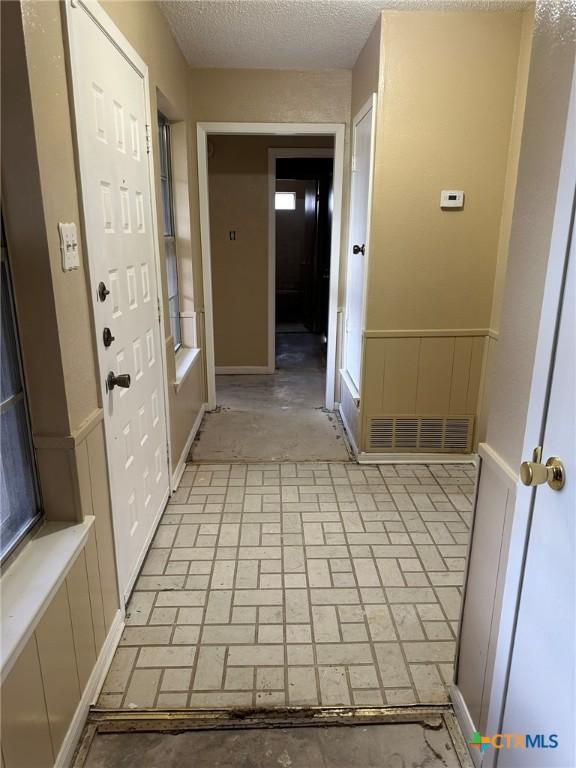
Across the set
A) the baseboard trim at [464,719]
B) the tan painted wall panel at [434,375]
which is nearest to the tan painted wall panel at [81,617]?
the baseboard trim at [464,719]

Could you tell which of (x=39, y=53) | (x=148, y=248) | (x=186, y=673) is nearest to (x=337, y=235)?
(x=148, y=248)

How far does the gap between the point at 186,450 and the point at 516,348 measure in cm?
245

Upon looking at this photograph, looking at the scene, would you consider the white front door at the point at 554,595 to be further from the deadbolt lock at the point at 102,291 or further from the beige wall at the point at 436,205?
the beige wall at the point at 436,205

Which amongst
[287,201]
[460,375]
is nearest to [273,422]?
[460,375]

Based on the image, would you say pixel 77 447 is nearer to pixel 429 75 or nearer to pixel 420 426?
pixel 420 426

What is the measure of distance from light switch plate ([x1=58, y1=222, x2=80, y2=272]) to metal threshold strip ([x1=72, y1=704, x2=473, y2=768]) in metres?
1.32

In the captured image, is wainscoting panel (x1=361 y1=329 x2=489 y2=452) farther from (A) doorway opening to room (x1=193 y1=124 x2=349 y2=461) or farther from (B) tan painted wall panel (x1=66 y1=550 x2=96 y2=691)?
(B) tan painted wall panel (x1=66 y1=550 x2=96 y2=691)

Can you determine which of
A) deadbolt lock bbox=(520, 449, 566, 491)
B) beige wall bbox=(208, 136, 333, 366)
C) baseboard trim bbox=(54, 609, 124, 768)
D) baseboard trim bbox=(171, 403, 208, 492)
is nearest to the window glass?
baseboard trim bbox=(54, 609, 124, 768)

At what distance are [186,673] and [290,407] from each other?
268 centimetres

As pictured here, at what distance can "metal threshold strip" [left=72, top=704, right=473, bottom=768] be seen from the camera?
4.87 ft

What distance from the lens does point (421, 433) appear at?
10.5ft

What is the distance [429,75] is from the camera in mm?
2658

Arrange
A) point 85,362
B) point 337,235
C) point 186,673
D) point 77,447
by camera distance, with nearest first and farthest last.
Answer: point 77,447
point 85,362
point 186,673
point 337,235

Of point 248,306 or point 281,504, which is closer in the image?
point 281,504
